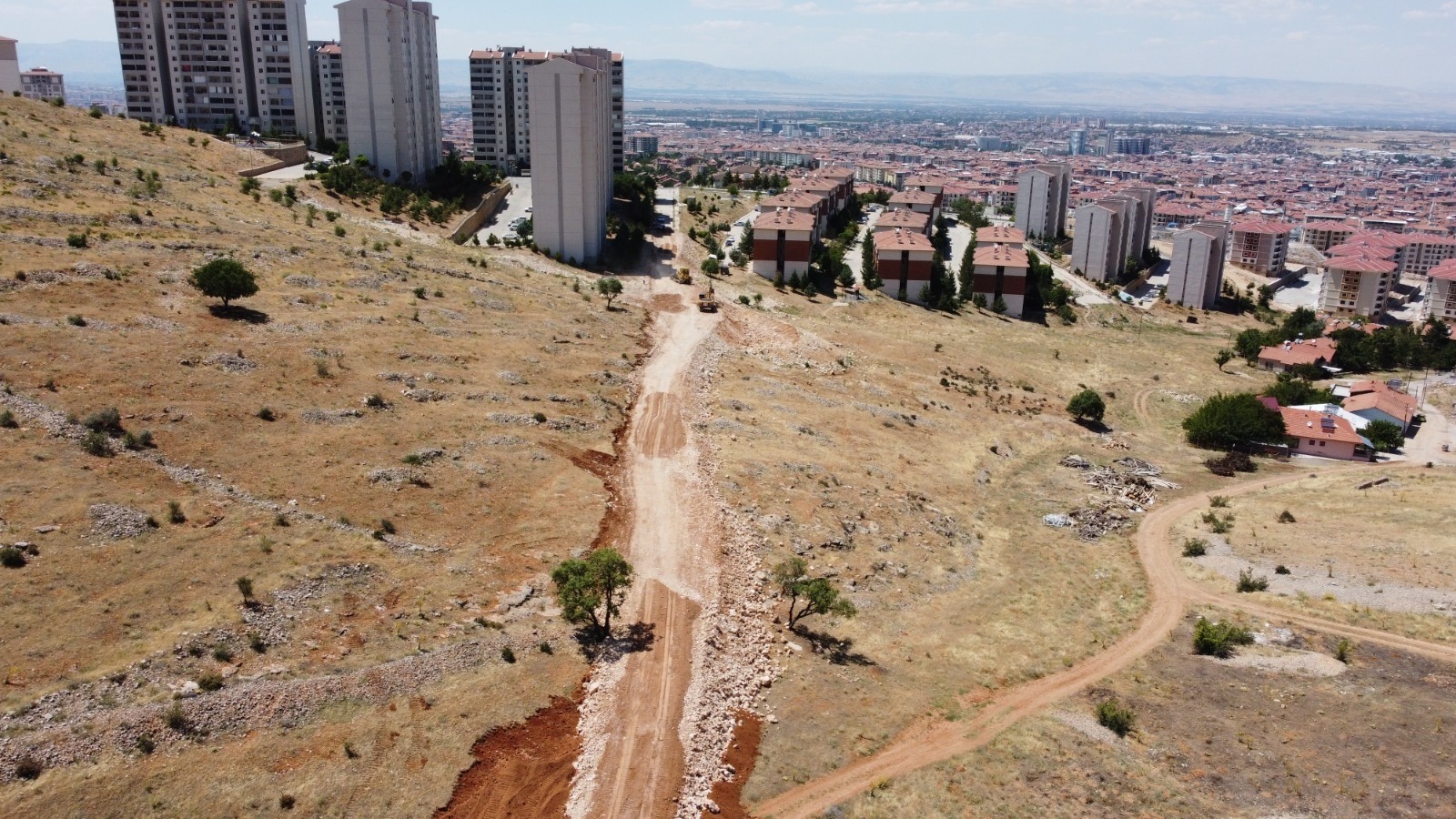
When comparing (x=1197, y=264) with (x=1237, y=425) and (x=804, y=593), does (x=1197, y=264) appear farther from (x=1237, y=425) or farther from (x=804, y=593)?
(x=804, y=593)

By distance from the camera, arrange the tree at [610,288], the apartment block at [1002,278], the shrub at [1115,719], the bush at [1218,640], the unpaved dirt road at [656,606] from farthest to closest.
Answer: the apartment block at [1002,278] → the tree at [610,288] → the bush at [1218,640] → the shrub at [1115,719] → the unpaved dirt road at [656,606]

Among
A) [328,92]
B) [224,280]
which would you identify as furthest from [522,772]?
[328,92]

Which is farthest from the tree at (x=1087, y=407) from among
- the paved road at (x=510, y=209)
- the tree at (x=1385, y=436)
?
the paved road at (x=510, y=209)

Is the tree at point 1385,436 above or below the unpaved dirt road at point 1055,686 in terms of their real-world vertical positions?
below

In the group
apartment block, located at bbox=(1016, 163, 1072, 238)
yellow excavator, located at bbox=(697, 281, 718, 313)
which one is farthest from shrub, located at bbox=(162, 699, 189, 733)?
apartment block, located at bbox=(1016, 163, 1072, 238)

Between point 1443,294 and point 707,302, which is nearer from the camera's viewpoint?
point 707,302

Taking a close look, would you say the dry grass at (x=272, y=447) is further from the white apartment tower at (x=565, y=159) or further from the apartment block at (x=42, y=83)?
the apartment block at (x=42, y=83)

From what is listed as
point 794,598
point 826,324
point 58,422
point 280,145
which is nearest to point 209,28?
point 280,145
